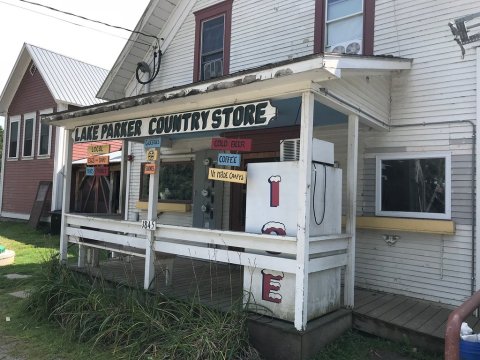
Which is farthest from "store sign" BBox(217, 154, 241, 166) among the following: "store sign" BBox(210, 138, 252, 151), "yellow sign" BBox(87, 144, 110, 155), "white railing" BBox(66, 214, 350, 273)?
"yellow sign" BBox(87, 144, 110, 155)

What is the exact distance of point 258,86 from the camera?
471 centimetres

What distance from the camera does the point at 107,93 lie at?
10.7m

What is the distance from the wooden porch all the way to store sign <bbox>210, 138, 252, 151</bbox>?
1656 millimetres

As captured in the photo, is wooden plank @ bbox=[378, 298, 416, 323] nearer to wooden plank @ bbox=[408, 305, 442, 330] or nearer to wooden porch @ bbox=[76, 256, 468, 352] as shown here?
wooden porch @ bbox=[76, 256, 468, 352]

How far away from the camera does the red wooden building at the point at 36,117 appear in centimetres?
1590

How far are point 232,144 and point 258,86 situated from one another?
886 millimetres

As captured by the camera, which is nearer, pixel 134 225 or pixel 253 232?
pixel 253 232

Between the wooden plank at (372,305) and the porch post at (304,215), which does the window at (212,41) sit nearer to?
the porch post at (304,215)

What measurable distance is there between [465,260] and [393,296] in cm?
111

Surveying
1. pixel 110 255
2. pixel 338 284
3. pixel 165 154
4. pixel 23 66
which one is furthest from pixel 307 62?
pixel 23 66

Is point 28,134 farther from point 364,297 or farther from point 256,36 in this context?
point 364,297

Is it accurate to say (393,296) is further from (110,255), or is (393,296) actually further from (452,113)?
(110,255)

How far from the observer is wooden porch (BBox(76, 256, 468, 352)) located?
15.7ft

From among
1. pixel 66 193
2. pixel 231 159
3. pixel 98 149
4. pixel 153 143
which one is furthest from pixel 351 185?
pixel 66 193
